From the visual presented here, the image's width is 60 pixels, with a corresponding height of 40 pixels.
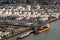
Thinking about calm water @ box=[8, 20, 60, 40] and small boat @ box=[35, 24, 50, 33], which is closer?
calm water @ box=[8, 20, 60, 40]

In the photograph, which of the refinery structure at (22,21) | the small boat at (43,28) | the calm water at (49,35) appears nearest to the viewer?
the calm water at (49,35)

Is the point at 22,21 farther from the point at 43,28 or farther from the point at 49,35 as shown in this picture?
the point at 49,35

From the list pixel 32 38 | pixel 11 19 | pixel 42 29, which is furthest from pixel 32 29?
pixel 11 19

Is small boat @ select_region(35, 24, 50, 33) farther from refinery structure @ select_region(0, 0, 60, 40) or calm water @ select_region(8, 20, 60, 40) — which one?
calm water @ select_region(8, 20, 60, 40)

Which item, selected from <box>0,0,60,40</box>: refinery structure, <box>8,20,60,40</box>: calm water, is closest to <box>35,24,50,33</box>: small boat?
<box>0,0,60,40</box>: refinery structure

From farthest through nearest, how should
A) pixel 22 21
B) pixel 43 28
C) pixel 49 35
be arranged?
pixel 22 21, pixel 43 28, pixel 49 35

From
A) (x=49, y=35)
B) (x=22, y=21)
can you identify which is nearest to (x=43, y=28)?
(x=49, y=35)

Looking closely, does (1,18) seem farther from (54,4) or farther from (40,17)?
(54,4)

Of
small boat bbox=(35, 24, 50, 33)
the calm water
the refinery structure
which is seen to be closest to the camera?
the calm water

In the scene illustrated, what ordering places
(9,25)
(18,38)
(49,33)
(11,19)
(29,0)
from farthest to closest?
(29,0)
(11,19)
(9,25)
(49,33)
(18,38)

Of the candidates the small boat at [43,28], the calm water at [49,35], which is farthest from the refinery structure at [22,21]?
the calm water at [49,35]

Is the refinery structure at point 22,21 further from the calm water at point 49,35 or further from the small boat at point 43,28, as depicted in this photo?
the calm water at point 49,35
